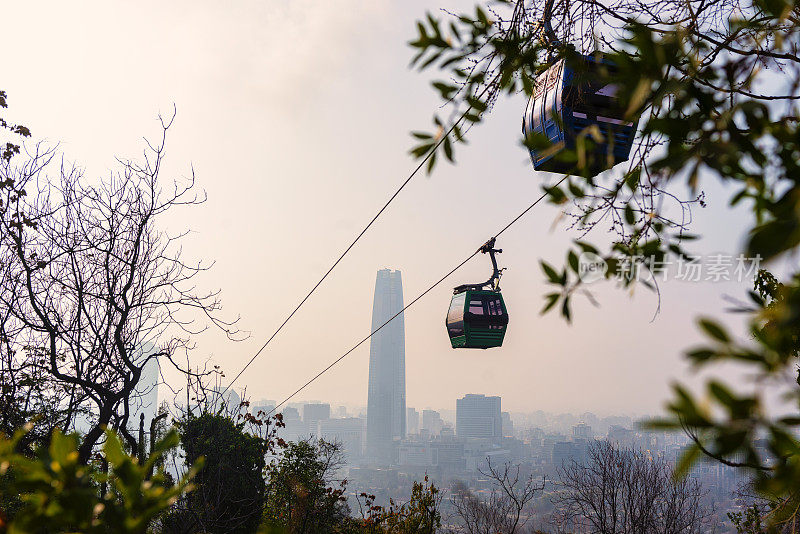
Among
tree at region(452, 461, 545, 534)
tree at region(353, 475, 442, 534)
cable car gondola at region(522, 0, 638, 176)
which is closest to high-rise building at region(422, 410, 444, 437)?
tree at region(452, 461, 545, 534)

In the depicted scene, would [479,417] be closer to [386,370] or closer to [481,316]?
[386,370]

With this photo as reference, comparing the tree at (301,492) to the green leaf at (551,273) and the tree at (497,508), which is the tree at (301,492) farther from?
the green leaf at (551,273)

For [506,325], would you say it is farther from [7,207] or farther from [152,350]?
→ [7,207]

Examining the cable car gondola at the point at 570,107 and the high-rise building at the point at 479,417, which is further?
the high-rise building at the point at 479,417


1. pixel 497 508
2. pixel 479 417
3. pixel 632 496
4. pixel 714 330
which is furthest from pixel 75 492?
pixel 479 417

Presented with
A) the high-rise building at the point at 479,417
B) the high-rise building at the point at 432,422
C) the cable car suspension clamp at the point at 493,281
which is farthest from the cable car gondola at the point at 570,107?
the high-rise building at the point at 432,422

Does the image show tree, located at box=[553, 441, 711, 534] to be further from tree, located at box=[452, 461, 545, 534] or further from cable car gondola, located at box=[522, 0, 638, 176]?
cable car gondola, located at box=[522, 0, 638, 176]
